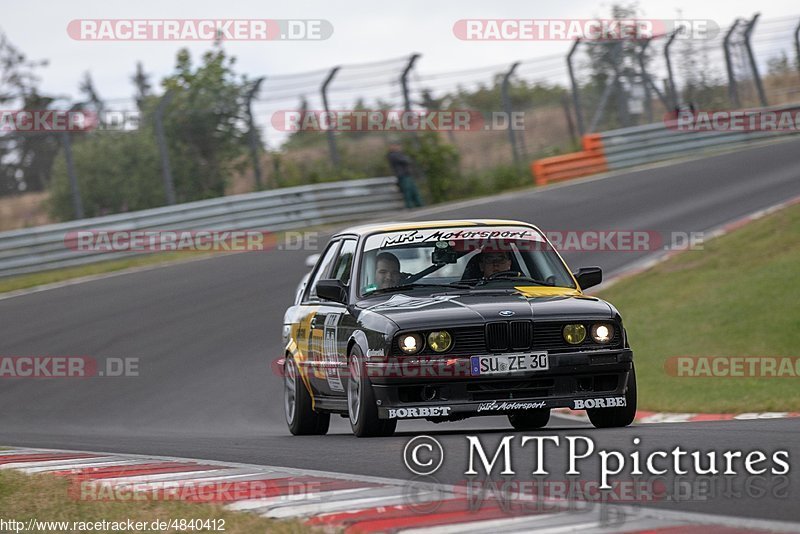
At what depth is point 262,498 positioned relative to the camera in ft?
17.6

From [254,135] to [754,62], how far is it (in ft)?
46.0

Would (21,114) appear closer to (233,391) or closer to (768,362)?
(233,391)

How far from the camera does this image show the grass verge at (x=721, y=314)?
1155 cm

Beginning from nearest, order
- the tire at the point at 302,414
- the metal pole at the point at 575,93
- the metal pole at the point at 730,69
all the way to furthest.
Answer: the tire at the point at 302,414
the metal pole at the point at 575,93
the metal pole at the point at 730,69

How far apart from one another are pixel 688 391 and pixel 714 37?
21600 mm

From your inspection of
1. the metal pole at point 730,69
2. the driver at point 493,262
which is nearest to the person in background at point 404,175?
the metal pole at point 730,69

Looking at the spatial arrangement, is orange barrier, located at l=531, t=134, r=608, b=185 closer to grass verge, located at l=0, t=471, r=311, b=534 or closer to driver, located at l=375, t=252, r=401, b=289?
driver, located at l=375, t=252, r=401, b=289

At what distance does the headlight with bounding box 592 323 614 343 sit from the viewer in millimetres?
7781

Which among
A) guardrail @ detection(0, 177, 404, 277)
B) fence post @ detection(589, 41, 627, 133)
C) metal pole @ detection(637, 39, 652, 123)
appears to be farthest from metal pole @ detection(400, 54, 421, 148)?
metal pole @ detection(637, 39, 652, 123)

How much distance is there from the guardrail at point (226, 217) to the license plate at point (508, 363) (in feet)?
48.8

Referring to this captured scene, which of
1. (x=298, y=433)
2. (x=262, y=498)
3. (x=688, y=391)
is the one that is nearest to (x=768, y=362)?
(x=688, y=391)

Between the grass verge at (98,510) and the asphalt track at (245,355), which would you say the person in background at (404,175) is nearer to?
the asphalt track at (245,355)

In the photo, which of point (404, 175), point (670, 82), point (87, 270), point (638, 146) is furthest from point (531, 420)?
point (670, 82)

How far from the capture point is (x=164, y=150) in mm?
24156
